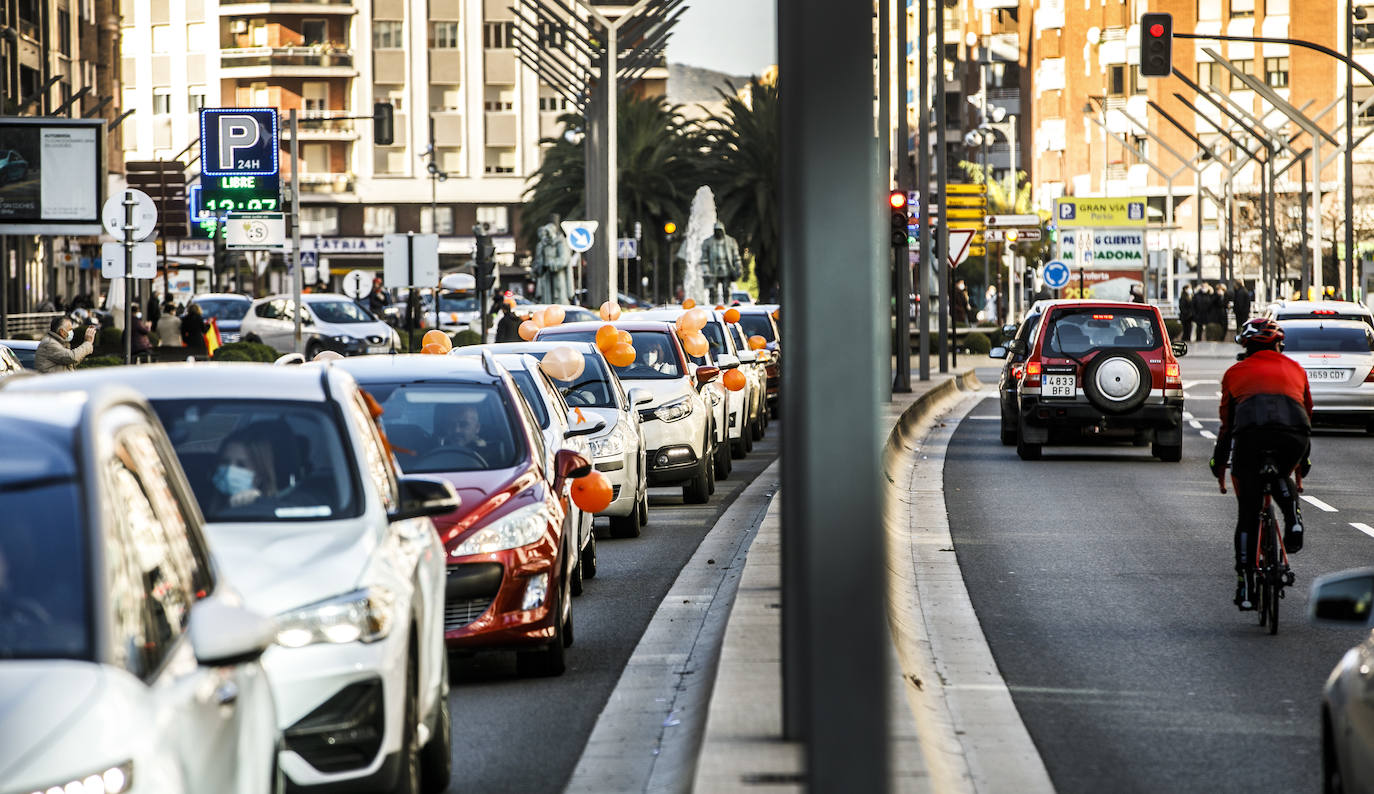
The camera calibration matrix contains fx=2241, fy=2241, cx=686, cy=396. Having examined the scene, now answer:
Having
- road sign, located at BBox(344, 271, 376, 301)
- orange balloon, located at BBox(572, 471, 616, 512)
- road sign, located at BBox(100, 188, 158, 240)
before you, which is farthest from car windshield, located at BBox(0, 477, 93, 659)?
road sign, located at BBox(344, 271, 376, 301)

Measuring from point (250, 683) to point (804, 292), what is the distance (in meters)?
1.52

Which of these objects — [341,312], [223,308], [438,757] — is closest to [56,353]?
[438,757]

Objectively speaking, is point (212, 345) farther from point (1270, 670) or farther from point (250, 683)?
point (250, 683)

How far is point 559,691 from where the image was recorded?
10000 millimetres

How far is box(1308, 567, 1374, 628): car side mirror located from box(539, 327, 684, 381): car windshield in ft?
50.9

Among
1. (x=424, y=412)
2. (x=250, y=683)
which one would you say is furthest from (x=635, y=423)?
(x=250, y=683)

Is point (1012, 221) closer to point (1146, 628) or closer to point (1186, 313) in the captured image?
point (1186, 313)

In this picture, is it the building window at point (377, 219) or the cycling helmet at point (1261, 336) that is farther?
the building window at point (377, 219)

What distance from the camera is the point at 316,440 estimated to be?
780 centimetres

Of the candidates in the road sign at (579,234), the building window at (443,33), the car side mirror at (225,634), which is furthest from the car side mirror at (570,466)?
the building window at (443,33)

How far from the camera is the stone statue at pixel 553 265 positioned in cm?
5300

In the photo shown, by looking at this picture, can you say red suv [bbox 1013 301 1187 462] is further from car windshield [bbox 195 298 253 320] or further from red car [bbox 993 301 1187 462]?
car windshield [bbox 195 298 253 320]

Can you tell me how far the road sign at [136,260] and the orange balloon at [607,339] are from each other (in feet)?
34.1

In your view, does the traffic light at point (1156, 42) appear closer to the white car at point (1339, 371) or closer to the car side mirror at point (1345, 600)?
the white car at point (1339, 371)
